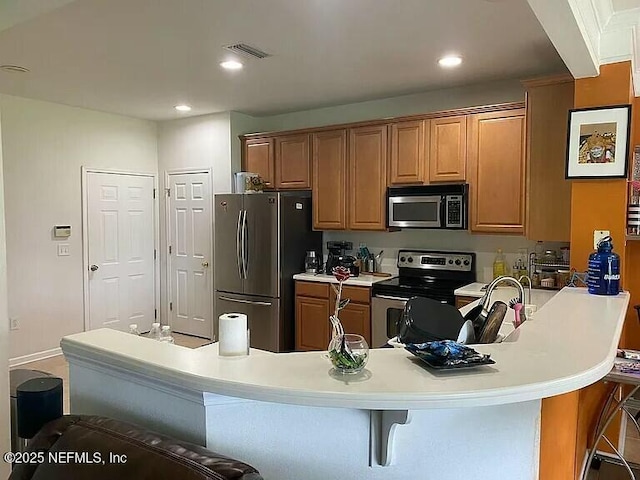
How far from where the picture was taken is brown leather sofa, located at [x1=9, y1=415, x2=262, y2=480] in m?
1.04

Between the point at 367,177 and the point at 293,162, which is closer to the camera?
the point at 367,177

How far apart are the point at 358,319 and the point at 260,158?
6.67 feet

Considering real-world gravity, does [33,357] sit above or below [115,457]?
below

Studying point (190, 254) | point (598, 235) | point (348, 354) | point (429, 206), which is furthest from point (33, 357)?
point (598, 235)

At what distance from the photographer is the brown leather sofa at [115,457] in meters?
1.04

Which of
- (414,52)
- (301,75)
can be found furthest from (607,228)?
(301,75)

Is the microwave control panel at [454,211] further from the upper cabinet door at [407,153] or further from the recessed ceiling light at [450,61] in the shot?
the recessed ceiling light at [450,61]

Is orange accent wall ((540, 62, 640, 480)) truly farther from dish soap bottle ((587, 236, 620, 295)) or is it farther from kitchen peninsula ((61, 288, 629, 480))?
kitchen peninsula ((61, 288, 629, 480))

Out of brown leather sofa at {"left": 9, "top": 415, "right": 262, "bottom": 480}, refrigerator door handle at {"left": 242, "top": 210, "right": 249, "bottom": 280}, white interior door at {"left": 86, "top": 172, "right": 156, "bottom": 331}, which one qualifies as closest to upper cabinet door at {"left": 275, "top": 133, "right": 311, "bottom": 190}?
refrigerator door handle at {"left": 242, "top": 210, "right": 249, "bottom": 280}

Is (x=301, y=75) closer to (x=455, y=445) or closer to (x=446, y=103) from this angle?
(x=446, y=103)

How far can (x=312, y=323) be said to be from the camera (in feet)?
14.6

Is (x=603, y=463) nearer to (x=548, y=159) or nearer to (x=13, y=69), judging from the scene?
(x=548, y=159)

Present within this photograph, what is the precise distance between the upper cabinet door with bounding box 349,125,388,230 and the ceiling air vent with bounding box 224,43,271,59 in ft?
4.44

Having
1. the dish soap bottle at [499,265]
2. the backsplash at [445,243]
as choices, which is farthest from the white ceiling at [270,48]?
the dish soap bottle at [499,265]
